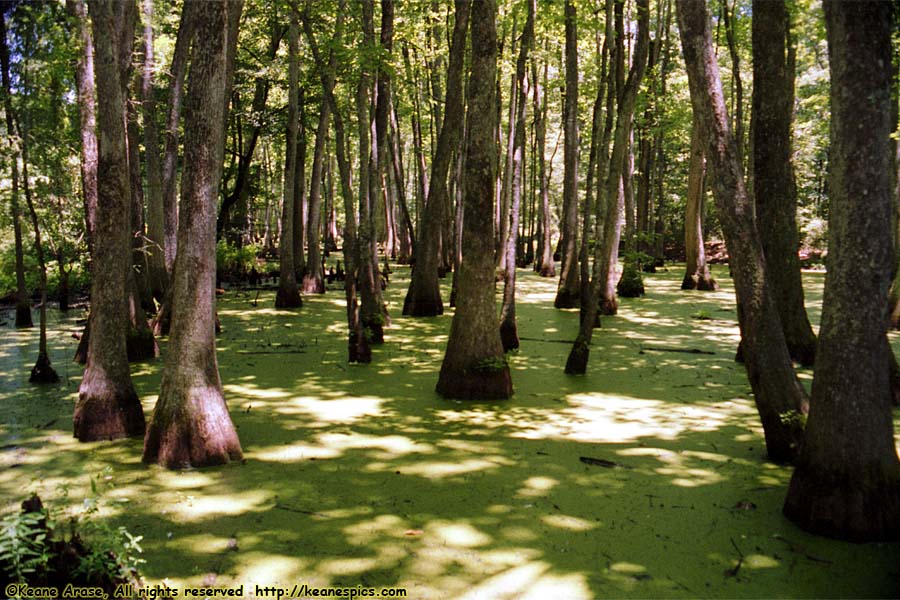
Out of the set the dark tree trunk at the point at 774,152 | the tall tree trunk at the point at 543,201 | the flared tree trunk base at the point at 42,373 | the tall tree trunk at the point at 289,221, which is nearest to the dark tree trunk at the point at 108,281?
the flared tree trunk base at the point at 42,373

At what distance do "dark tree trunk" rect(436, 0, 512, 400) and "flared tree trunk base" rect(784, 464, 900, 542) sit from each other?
3.70m

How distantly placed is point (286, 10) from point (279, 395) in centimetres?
977

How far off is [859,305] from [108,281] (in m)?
5.74

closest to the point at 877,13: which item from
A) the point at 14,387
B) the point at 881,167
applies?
the point at 881,167

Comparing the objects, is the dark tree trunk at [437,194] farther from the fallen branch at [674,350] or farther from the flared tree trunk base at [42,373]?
the flared tree trunk base at [42,373]

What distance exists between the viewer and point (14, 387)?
8.07 metres

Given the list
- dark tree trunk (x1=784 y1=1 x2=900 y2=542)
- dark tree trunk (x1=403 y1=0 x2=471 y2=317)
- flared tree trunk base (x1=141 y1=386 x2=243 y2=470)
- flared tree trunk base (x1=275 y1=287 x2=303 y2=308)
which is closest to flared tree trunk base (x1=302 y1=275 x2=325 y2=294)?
flared tree trunk base (x1=275 y1=287 x2=303 y2=308)

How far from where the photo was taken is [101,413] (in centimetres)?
606

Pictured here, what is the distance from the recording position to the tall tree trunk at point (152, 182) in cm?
1269

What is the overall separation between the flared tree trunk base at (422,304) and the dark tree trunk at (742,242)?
8.67 metres

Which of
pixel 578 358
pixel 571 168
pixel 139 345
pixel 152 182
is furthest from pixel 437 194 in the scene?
pixel 152 182

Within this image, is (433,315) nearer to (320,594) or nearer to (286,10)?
(286,10)

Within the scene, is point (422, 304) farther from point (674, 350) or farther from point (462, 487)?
point (462, 487)

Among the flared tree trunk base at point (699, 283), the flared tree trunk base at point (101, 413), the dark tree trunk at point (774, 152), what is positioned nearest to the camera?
the flared tree trunk base at point (101, 413)
